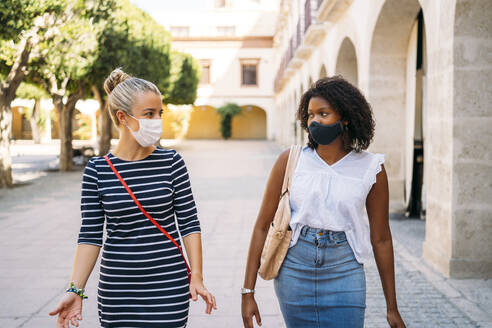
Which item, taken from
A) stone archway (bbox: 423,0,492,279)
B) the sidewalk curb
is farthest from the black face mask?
stone archway (bbox: 423,0,492,279)

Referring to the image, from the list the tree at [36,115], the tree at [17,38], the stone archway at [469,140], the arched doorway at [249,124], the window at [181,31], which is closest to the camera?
the stone archway at [469,140]

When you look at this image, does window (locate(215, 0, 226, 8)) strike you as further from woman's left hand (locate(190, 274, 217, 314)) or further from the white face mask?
woman's left hand (locate(190, 274, 217, 314))

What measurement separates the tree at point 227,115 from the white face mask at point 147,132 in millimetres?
39277

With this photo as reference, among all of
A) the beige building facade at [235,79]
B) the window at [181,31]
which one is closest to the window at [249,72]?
the beige building facade at [235,79]

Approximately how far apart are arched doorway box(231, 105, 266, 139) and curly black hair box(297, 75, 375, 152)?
41.8 metres

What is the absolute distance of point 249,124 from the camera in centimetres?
4419

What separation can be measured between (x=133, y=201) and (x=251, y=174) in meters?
13.5

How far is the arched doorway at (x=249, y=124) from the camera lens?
44094 mm

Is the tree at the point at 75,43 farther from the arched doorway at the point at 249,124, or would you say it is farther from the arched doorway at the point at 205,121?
the arched doorway at the point at 205,121

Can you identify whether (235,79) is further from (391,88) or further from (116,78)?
(116,78)

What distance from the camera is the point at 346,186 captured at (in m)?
2.20

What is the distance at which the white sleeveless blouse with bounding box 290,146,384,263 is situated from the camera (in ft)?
7.16

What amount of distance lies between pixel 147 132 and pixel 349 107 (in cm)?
85

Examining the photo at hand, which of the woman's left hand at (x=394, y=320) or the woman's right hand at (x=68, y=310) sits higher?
the woman's right hand at (x=68, y=310)
